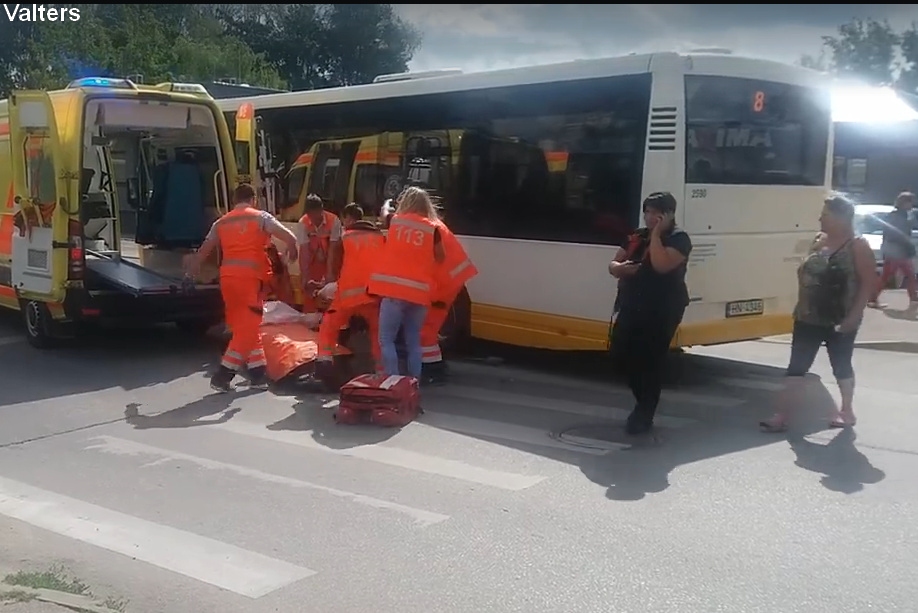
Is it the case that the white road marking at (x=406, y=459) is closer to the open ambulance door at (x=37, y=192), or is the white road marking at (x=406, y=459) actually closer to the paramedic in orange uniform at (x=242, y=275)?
the paramedic in orange uniform at (x=242, y=275)

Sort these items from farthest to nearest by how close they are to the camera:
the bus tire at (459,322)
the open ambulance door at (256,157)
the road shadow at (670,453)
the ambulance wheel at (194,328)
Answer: the ambulance wheel at (194,328), the open ambulance door at (256,157), the bus tire at (459,322), the road shadow at (670,453)

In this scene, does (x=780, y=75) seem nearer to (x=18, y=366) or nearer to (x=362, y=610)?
(x=362, y=610)

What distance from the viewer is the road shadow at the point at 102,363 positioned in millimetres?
9609

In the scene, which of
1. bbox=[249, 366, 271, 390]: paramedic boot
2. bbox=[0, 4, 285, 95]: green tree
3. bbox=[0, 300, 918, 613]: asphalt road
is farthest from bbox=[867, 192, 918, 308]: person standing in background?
bbox=[0, 4, 285, 95]: green tree

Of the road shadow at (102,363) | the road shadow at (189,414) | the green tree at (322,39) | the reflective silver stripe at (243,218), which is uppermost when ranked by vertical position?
the green tree at (322,39)

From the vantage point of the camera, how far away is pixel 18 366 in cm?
1059

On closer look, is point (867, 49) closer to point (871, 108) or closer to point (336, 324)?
point (871, 108)

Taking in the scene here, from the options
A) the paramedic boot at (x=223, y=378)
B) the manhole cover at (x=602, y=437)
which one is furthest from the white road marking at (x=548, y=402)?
the paramedic boot at (x=223, y=378)

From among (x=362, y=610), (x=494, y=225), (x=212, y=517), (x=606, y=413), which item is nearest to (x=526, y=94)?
(x=494, y=225)

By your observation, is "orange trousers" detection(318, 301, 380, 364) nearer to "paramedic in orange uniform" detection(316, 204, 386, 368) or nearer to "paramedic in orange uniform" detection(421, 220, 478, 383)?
"paramedic in orange uniform" detection(316, 204, 386, 368)

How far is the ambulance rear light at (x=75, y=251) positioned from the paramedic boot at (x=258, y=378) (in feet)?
7.37

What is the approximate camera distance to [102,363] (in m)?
10.8

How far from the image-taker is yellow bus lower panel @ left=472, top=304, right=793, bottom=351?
9.20m

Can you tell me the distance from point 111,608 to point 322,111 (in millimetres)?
8805
